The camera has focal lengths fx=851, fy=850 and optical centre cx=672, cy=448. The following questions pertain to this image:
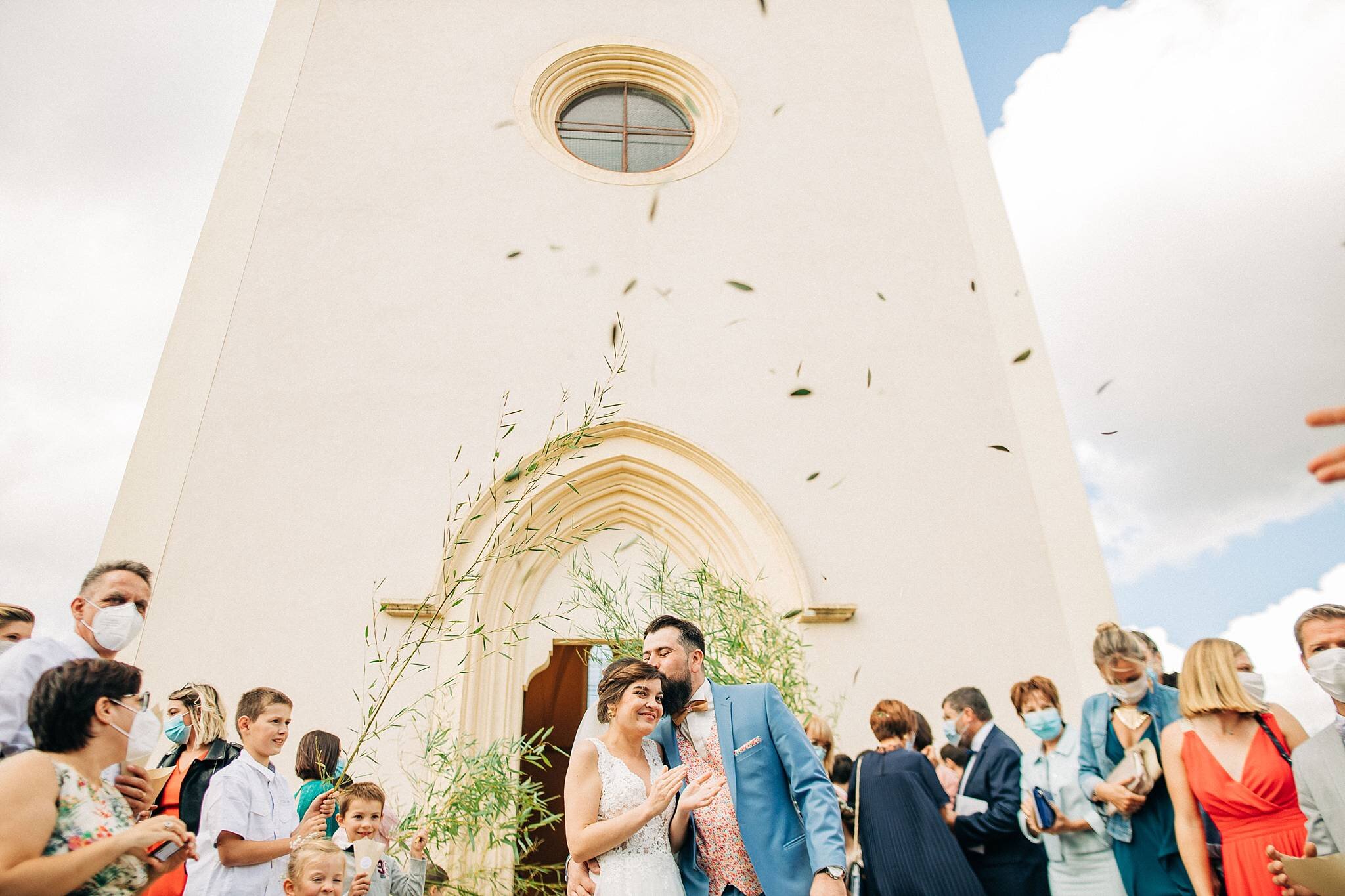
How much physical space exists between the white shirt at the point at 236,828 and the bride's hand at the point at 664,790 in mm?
1620

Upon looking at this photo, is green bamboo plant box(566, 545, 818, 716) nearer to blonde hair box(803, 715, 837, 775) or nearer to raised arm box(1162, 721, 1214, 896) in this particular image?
blonde hair box(803, 715, 837, 775)

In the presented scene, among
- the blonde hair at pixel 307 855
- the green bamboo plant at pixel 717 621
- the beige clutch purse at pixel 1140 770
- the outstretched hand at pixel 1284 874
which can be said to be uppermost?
the green bamboo plant at pixel 717 621

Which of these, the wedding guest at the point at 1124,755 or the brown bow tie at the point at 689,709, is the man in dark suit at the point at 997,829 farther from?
the brown bow tie at the point at 689,709

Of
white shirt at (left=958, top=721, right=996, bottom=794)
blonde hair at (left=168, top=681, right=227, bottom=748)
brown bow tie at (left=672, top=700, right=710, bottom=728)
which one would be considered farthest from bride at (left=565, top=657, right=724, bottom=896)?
white shirt at (left=958, top=721, right=996, bottom=794)

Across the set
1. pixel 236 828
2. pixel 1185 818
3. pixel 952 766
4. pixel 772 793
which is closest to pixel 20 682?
pixel 236 828

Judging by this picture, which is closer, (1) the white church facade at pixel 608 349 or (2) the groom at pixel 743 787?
(2) the groom at pixel 743 787

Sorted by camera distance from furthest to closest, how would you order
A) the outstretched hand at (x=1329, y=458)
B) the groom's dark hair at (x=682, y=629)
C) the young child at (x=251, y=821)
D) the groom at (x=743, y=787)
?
the young child at (x=251, y=821) → the groom's dark hair at (x=682, y=629) → the groom at (x=743, y=787) → the outstretched hand at (x=1329, y=458)

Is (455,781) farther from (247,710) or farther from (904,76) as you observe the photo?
(904,76)

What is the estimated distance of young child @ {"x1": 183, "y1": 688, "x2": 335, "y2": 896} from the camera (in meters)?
3.14

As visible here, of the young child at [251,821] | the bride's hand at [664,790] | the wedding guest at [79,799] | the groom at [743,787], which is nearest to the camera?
the wedding guest at [79,799]

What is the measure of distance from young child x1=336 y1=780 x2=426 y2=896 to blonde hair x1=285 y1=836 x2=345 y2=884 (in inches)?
7.9

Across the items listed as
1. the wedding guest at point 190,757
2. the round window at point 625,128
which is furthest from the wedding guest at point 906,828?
the round window at point 625,128

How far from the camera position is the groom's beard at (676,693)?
285cm

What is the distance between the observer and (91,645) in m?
3.04
